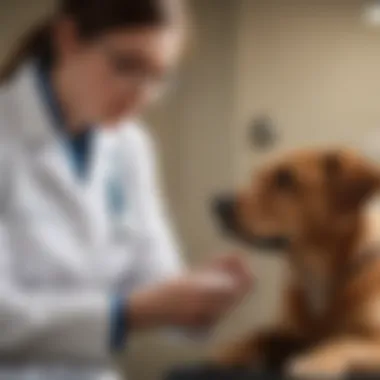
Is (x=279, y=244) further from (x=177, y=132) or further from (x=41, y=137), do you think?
(x=41, y=137)

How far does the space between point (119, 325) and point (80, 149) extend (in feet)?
0.85

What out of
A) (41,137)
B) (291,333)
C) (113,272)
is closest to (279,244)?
(291,333)

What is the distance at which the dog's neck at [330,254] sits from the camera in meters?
1.29

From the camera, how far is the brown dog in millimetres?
1273

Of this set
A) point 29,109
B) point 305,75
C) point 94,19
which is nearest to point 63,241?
point 29,109

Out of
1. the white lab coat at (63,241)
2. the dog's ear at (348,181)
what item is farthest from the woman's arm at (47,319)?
the dog's ear at (348,181)

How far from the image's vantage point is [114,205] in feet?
4.32

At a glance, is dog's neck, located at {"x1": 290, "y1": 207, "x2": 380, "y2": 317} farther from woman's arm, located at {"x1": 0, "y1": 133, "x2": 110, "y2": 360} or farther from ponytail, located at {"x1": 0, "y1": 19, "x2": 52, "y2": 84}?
ponytail, located at {"x1": 0, "y1": 19, "x2": 52, "y2": 84}

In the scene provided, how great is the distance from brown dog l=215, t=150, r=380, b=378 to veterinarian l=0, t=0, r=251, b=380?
2.9 inches

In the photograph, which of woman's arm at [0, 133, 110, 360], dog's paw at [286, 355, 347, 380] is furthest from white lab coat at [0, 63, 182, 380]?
dog's paw at [286, 355, 347, 380]

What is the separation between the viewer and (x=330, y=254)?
1308mm

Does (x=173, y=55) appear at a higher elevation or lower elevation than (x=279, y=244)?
higher

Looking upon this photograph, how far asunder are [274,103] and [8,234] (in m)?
0.42

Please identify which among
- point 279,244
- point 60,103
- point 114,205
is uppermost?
point 60,103
